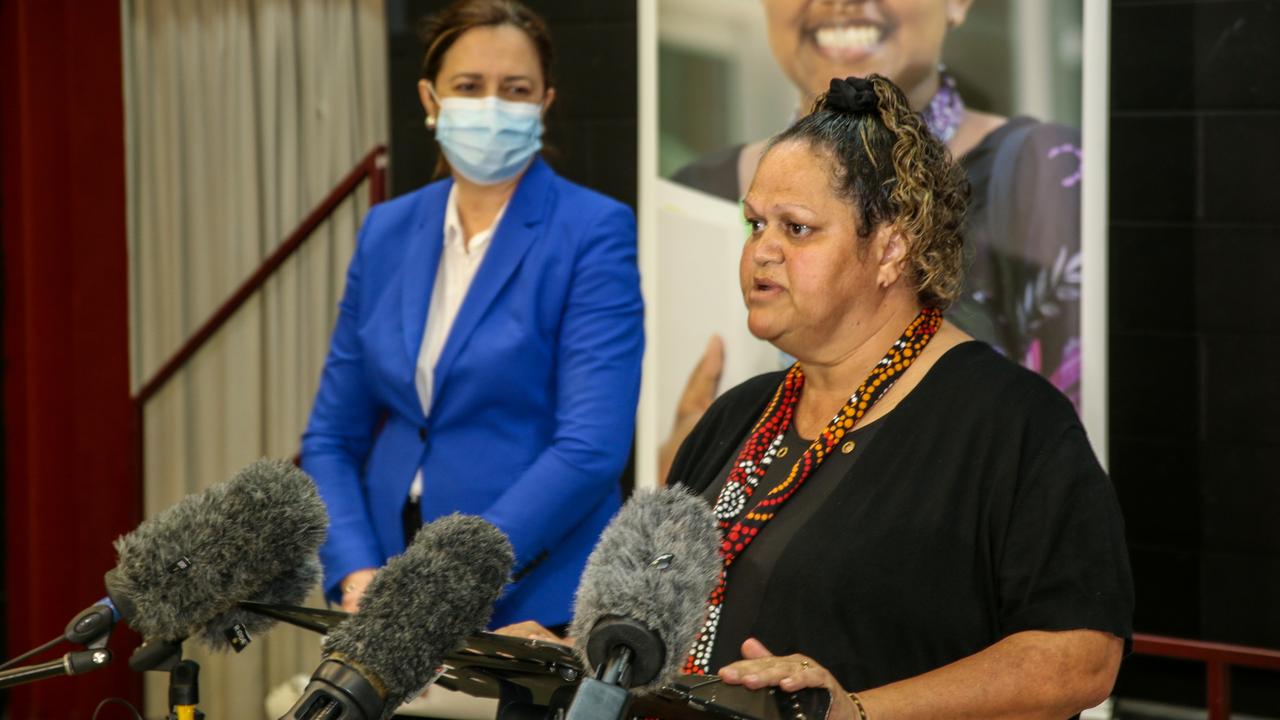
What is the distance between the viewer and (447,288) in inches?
105

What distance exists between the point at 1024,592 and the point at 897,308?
1.32 feet

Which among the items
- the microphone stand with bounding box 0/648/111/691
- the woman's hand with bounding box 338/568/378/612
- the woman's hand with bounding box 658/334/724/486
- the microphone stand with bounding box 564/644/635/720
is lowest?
the woman's hand with bounding box 338/568/378/612

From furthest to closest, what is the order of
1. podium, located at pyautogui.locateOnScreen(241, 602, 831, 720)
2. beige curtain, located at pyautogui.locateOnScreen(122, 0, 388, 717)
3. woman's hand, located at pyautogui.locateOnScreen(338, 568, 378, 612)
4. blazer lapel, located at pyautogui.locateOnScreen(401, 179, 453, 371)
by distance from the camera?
beige curtain, located at pyautogui.locateOnScreen(122, 0, 388, 717) < blazer lapel, located at pyautogui.locateOnScreen(401, 179, 453, 371) < woman's hand, located at pyautogui.locateOnScreen(338, 568, 378, 612) < podium, located at pyautogui.locateOnScreen(241, 602, 831, 720)

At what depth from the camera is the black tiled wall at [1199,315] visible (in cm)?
340

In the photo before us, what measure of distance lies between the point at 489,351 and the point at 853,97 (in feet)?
3.31

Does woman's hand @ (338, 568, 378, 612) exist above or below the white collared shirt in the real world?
below

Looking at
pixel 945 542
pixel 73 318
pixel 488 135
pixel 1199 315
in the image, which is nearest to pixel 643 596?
pixel 945 542

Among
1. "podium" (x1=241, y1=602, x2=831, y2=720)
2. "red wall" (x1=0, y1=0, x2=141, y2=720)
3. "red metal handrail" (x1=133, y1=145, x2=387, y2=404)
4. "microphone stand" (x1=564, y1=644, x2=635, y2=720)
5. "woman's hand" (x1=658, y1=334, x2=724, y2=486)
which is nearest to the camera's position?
"microphone stand" (x1=564, y1=644, x2=635, y2=720)

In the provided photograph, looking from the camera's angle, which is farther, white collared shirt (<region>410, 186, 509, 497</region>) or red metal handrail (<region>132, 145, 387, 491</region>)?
red metal handrail (<region>132, 145, 387, 491</region>)

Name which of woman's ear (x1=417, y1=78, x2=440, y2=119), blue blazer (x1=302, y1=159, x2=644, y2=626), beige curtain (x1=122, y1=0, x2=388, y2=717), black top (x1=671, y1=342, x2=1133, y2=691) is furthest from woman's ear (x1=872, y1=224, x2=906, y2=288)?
beige curtain (x1=122, y1=0, x2=388, y2=717)

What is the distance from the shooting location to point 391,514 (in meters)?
2.59

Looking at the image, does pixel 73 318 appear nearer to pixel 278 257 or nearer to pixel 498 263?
pixel 278 257

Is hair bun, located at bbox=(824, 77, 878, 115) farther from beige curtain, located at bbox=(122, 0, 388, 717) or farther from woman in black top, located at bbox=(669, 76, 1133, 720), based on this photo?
beige curtain, located at bbox=(122, 0, 388, 717)

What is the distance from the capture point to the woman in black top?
149 centimetres
